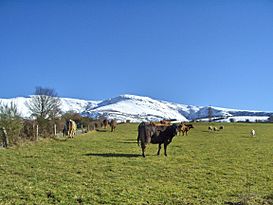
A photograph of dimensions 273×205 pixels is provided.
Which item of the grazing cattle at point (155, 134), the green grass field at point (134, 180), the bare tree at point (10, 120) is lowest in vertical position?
the green grass field at point (134, 180)

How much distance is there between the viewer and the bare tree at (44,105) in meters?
52.2

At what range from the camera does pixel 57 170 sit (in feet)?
45.4

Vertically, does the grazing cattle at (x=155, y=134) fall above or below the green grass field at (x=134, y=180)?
above

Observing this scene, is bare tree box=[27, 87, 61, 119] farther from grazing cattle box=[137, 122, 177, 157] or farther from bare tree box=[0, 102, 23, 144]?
grazing cattle box=[137, 122, 177, 157]

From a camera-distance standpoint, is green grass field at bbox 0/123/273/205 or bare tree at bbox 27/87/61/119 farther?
bare tree at bbox 27/87/61/119

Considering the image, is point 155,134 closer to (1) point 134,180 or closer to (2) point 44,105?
(1) point 134,180

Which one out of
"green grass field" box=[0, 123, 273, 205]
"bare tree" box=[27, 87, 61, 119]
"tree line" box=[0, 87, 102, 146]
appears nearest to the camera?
"green grass field" box=[0, 123, 273, 205]

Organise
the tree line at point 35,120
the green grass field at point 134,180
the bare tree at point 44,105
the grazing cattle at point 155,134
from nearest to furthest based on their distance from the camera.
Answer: the green grass field at point 134,180
the grazing cattle at point 155,134
the tree line at point 35,120
the bare tree at point 44,105

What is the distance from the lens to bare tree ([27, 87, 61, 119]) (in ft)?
171

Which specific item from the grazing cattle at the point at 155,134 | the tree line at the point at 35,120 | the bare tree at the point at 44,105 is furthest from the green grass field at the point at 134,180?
the bare tree at the point at 44,105

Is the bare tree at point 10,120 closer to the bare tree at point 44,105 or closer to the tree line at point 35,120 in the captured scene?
the tree line at point 35,120

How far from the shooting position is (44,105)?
5416cm

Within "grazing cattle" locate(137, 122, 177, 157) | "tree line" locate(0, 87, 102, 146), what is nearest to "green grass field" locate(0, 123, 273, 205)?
"grazing cattle" locate(137, 122, 177, 157)

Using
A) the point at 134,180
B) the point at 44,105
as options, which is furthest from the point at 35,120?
the point at 134,180
